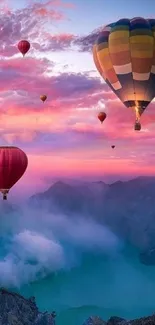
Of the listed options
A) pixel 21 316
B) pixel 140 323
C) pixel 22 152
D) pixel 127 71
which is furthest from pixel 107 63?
pixel 21 316

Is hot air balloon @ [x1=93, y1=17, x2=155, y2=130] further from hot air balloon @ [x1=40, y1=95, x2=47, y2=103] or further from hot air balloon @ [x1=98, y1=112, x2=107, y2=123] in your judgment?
hot air balloon @ [x1=40, y1=95, x2=47, y2=103]

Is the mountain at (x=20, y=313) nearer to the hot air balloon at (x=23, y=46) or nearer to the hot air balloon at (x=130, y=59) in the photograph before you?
the hot air balloon at (x=23, y=46)

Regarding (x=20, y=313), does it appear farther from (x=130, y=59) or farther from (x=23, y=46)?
(x=130, y=59)

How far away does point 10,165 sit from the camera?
64625mm

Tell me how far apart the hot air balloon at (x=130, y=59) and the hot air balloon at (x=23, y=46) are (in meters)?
24.8

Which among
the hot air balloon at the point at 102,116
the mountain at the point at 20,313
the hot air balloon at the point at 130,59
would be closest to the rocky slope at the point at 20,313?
the mountain at the point at 20,313

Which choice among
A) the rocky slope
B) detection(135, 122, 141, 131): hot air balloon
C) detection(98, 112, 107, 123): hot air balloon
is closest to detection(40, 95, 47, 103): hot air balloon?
detection(98, 112, 107, 123): hot air balloon

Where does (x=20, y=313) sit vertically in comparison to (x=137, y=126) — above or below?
below

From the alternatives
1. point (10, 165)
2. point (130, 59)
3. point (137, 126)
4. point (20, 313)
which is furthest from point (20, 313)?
point (130, 59)

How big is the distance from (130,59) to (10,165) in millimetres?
20913

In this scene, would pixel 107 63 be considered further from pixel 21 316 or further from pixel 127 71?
pixel 21 316

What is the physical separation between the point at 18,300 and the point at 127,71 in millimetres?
151423

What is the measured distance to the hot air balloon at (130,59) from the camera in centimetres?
5556

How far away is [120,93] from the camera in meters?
58.5
